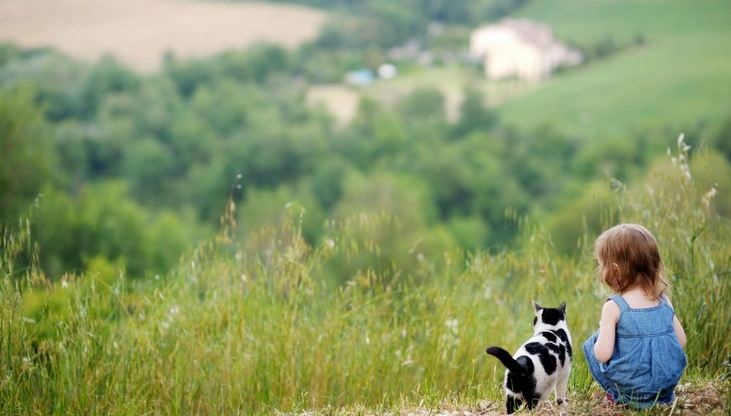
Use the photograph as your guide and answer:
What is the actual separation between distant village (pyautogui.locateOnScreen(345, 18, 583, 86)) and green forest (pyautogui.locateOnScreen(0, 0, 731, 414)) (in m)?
1.33

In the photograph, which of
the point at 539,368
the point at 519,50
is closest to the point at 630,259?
the point at 539,368

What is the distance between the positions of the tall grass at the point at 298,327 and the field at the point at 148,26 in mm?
58435

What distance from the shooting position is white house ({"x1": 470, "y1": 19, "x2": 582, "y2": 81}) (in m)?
67.1

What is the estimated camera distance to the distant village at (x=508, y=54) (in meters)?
67.2

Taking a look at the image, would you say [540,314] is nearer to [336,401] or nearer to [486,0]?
[336,401]

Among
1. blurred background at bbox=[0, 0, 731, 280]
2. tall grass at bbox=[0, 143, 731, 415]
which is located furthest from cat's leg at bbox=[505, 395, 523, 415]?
blurred background at bbox=[0, 0, 731, 280]

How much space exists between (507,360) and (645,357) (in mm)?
619

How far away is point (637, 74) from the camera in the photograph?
61406 millimetres

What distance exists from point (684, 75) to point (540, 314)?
5876cm

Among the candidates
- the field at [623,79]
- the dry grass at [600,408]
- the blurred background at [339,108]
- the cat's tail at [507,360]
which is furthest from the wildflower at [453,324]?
the field at [623,79]

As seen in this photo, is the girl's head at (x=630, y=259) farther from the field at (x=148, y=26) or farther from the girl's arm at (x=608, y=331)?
the field at (x=148, y=26)

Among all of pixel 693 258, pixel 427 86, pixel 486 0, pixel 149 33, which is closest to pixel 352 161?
pixel 427 86

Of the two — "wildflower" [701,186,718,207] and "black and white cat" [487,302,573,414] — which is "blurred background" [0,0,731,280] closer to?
"wildflower" [701,186,718,207]

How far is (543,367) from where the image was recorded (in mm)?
3658
